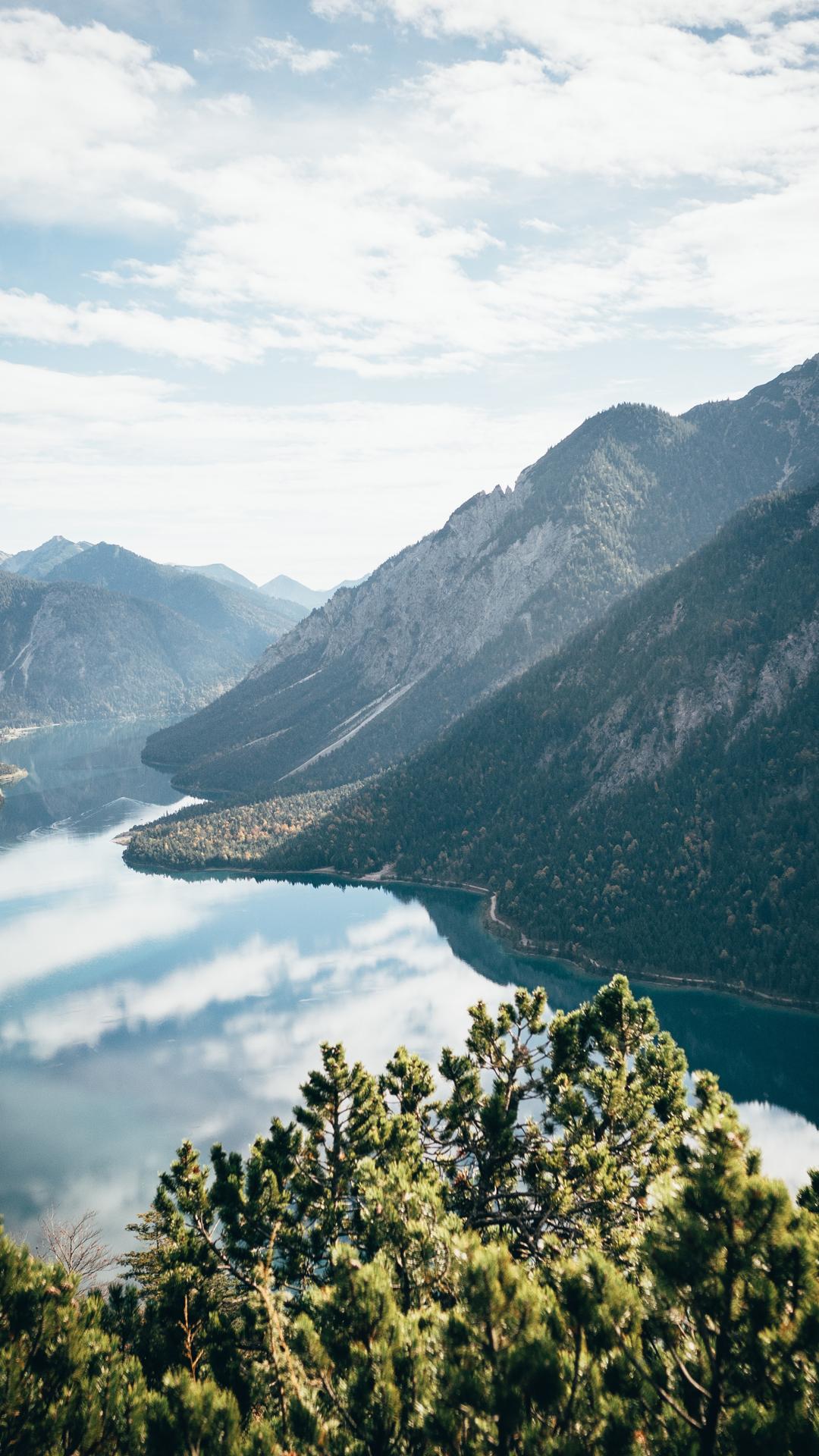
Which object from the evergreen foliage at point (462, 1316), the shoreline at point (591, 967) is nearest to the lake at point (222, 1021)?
the shoreline at point (591, 967)

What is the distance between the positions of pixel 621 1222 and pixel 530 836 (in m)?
145

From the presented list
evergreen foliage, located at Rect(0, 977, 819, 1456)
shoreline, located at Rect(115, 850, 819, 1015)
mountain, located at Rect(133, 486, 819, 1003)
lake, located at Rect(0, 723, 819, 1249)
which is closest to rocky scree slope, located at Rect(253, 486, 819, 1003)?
mountain, located at Rect(133, 486, 819, 1003)

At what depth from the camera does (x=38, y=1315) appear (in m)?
21.5

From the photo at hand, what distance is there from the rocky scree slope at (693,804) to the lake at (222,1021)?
9.17 meters

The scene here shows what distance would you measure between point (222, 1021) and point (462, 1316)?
117 m

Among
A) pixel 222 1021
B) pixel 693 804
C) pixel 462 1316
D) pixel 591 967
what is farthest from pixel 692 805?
pixel 462 1316

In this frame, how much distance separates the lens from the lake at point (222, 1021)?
91.0 metres

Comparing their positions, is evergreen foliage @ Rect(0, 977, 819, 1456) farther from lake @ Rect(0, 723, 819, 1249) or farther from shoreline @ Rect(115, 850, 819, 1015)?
shoreline @ Rect(115, 850, 819, 1015)

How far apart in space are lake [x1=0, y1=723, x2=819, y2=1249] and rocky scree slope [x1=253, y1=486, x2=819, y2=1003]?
361 inches

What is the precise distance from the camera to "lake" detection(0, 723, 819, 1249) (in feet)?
299

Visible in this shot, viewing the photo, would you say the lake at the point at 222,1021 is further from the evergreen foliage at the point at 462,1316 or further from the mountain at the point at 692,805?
the evergreen foliage at the point at 462,1316

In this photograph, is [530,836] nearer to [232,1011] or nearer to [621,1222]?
[232,1011]

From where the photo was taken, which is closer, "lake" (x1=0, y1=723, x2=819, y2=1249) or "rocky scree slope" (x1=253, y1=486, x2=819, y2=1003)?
"lake" (x1=0, y1=723, x2=819, y2=1249)

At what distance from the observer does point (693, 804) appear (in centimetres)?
15800
